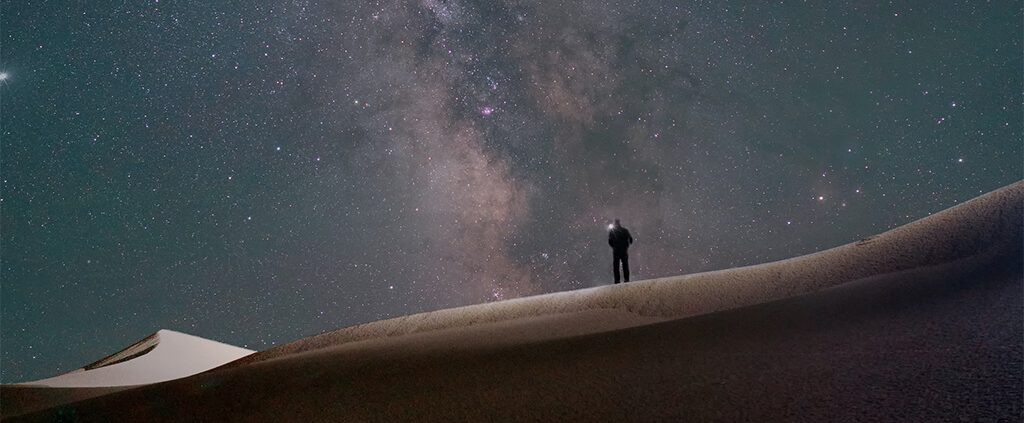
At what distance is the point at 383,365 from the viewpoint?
7055 mm

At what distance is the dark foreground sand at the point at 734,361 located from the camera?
3.67 m

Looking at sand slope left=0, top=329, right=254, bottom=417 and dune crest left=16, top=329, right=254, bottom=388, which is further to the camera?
dune crest left=16, top=329, right=254, bottom=388

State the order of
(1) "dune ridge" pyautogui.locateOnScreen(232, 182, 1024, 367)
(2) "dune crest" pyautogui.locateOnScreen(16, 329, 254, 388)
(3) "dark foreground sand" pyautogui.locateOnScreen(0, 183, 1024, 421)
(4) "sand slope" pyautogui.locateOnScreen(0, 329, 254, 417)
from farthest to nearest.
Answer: (2) "dune crest" pyautogui.locateOnScreen(16, 329, 254, 388) < (4) "sand slope" pyautogui.locateOnScreen(0, 329, 254, 417) < (1) "dune ridge" pyautogui.locateOnScreen(232, 182, 1024, 367) < (3) "dark foreground sand" pyautogui.locateOnScreen(0, 183, 1024, 421)

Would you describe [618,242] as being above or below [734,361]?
above

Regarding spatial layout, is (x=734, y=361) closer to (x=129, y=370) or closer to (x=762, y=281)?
(x=762, y=281)

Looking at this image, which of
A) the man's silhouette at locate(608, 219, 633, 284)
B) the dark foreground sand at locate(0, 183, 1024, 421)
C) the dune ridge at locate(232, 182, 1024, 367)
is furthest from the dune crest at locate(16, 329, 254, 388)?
the man's silhouette at locate(608, 219, 633, 284)

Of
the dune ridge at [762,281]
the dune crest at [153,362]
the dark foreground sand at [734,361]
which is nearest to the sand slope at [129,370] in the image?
the dune crest at [153,362]

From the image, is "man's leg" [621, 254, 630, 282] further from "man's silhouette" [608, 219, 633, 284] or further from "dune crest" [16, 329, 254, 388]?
"dune crest" [16, 329, 254, 388]

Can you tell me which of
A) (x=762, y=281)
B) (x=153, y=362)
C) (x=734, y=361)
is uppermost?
(x=153, y=362)

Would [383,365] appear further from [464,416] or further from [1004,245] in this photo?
[1004,245]

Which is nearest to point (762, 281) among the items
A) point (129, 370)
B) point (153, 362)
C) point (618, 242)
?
point (618, 242)

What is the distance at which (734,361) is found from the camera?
475 centimetres

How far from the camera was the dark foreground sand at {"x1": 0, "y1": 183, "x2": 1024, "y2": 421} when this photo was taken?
12.0 feet

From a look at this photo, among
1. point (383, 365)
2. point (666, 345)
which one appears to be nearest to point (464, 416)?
point (666, 345)
